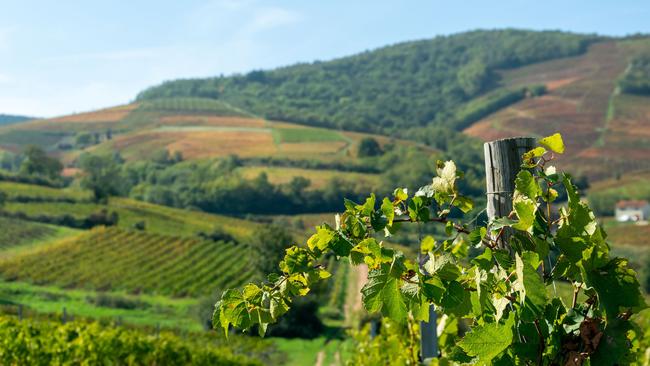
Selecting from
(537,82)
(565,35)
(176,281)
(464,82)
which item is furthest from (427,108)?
(176,281)

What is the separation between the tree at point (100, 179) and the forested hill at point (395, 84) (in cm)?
4640

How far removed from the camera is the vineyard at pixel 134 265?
137 feet

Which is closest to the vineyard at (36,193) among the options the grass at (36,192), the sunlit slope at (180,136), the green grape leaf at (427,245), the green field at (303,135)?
the grass at (36,192)

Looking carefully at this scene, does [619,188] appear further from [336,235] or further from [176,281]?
[336,235]

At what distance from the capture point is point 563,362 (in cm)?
163

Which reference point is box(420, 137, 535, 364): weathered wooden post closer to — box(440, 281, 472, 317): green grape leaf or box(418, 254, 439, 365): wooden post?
box(440, 281, 472, 317): green grape leaf

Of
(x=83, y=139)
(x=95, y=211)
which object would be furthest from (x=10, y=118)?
(x=95, y=211)

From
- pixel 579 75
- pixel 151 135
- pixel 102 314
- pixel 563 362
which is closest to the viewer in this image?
pixel 563 362

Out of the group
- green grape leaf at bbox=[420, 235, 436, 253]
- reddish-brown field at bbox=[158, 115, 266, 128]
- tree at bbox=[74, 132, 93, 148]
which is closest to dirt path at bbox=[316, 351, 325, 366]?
green grape leaf at bbox=[420, 235, 436, 253]

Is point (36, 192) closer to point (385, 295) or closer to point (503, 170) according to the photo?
point (503, 170)

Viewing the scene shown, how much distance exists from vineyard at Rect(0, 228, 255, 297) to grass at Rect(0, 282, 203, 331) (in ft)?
4.73

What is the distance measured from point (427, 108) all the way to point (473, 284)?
146 meters

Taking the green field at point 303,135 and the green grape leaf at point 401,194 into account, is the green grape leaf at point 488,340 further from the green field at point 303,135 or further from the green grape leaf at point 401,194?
the green field at point 303,135

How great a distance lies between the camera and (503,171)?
191cm
